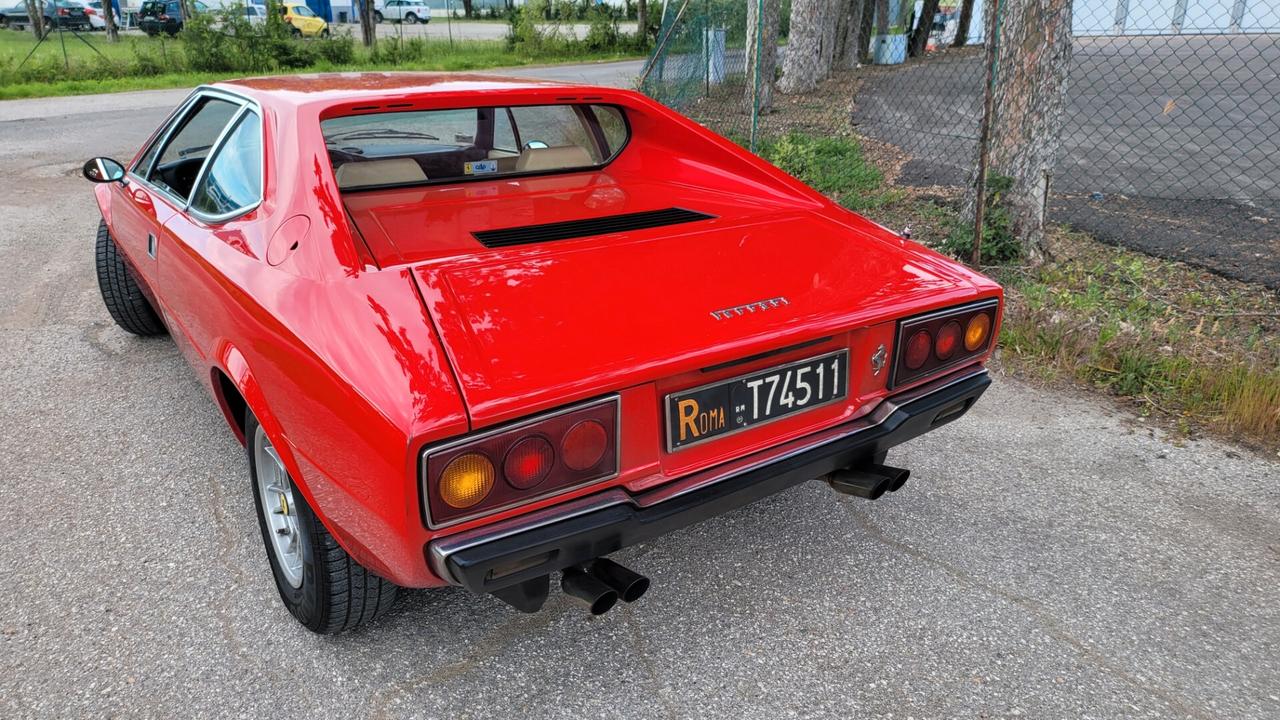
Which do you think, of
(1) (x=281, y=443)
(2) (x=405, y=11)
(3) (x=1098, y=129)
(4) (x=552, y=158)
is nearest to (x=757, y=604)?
(1) (x=281, y=443)

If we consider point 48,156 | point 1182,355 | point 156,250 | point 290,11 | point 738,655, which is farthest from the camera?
point 290,11

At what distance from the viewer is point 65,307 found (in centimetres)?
482

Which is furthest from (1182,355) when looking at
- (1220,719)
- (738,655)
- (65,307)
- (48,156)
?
(48,156)

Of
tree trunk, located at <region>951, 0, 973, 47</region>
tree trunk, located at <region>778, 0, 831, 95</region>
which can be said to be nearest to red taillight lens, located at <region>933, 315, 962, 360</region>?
tree trunk, located at <region>778, 0, 831, 95</region>

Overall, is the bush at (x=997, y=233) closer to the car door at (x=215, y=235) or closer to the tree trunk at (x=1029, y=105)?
the tree trunk at (x=1029, y=105)

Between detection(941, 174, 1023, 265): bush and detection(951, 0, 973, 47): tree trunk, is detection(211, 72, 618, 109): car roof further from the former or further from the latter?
detection(951, 0, 973, 47): tree trunk

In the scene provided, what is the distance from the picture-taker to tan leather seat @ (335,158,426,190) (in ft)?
9.36

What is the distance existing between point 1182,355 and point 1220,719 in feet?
7.34

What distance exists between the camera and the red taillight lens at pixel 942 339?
7.61ft

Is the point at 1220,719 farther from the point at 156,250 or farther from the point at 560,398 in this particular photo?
the point at 156,250

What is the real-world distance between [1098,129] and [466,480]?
11.1 m

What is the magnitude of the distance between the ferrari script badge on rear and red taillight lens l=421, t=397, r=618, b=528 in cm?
40

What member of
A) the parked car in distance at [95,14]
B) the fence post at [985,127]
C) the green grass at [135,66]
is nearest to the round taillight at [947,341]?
the fence post at [985,127]

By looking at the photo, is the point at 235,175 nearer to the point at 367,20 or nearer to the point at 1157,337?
the point at 1157,337
